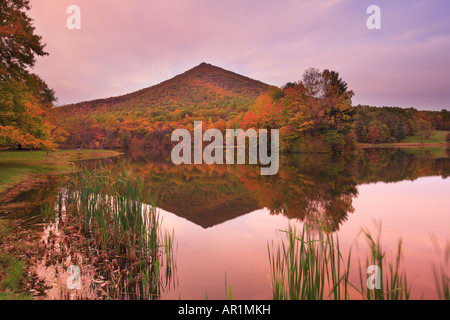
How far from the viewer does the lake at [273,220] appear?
17.1ft

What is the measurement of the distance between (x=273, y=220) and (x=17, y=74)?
18522mm

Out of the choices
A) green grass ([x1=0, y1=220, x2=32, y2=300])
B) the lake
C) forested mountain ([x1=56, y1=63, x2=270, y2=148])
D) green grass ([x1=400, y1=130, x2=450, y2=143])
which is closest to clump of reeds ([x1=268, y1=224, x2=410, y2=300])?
the lake

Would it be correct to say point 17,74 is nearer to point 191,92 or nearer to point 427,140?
point 427,140

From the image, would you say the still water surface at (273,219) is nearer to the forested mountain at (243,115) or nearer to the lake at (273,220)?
the lake at (273,220)

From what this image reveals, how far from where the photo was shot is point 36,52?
17188mm

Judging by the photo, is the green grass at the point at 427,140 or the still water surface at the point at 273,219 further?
the green grass at the point at 427,140

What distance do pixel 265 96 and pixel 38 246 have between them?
46.6 metres

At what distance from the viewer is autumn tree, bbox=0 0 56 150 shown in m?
15.3

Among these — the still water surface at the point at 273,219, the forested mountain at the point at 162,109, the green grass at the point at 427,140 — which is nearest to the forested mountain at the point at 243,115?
the forested mountain at the point at 162,109

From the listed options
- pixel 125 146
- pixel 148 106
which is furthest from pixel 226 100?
pixel 125 146

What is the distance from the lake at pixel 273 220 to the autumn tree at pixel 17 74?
17.9 feet

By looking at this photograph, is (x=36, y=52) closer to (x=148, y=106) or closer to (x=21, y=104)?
(x=21, y=104)

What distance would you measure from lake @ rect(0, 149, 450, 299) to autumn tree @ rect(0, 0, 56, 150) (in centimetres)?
546

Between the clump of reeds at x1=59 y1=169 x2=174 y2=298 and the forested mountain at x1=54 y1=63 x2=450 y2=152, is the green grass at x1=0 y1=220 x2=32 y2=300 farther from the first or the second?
the forested mountain at x1=54 y1=63 x2=450 y2=152
